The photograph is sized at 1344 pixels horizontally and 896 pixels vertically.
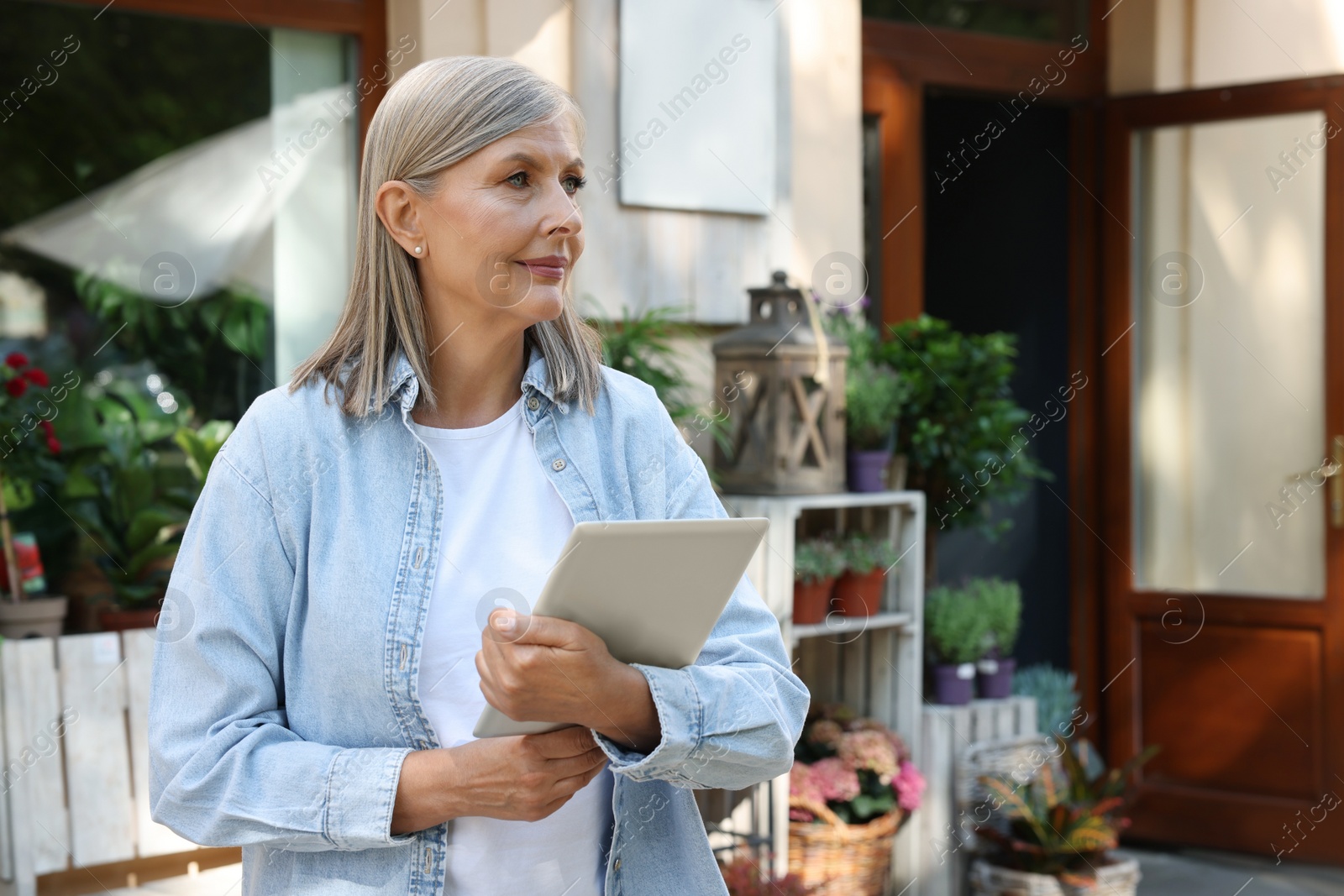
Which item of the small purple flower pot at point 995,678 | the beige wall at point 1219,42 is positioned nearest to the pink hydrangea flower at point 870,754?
the small purple flower pot at point 995,678

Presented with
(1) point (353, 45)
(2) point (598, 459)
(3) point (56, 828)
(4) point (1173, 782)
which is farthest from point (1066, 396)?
(2) point (598, 459)

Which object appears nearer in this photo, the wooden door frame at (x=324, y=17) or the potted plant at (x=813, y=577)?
the wooden door frame at (x=324, y=17)

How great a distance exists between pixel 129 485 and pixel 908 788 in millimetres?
2135

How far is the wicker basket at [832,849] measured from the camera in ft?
11.4

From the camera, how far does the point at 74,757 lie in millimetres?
2889

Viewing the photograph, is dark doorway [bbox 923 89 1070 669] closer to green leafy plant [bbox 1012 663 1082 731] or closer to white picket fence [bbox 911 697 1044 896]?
green leafy plant [bbox 1012 663 1082 731]

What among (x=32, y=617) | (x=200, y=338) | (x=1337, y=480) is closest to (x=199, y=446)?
(x=200, y=338)

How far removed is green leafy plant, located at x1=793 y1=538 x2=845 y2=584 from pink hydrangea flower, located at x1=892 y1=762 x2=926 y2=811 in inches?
22.5

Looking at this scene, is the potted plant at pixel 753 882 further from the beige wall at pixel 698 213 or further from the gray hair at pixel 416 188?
the gray hair at pixel 416 188

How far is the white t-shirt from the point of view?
1277mm

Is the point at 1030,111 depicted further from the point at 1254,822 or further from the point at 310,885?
the point at 310,885

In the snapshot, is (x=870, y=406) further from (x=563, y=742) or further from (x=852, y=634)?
(x=563, y=742)

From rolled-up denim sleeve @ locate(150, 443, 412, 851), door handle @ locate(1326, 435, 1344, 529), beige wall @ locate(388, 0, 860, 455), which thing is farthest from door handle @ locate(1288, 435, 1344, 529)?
rolled-up denim sleeve @ locate(150, 443, 412, 851)

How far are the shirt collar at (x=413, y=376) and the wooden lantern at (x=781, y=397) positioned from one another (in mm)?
2027
